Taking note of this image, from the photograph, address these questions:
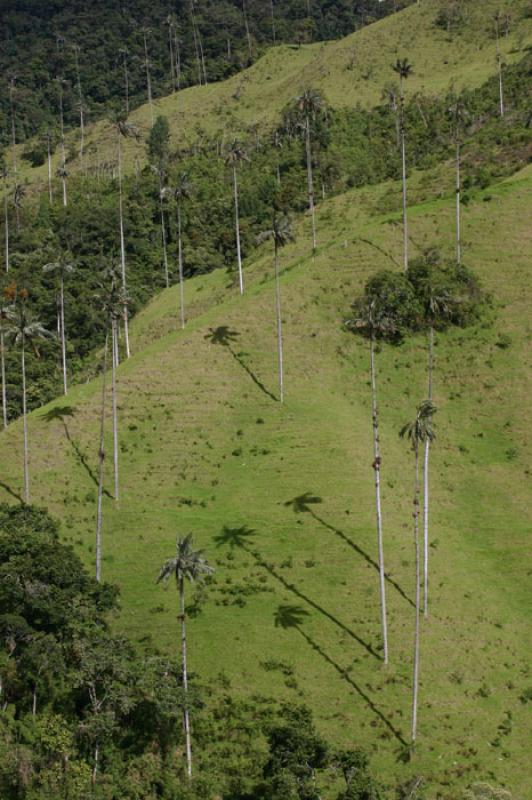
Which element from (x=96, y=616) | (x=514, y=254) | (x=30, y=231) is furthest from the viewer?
(x=30, y=231)

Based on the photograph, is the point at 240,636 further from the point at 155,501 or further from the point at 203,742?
the point at 155,501

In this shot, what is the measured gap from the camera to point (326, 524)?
8756 centimetres

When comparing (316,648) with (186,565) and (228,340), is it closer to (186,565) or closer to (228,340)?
(186,565)

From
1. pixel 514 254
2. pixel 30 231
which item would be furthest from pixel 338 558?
pixel 30 231

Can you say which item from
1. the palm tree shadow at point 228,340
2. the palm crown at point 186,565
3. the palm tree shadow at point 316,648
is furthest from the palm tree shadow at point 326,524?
the palm tree shadow at point 228,340

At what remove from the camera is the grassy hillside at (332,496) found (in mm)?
72000

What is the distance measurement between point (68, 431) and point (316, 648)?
38450 millimetres

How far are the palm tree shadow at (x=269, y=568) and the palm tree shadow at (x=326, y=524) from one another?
16.3 feet

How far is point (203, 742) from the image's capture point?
67.8 metres

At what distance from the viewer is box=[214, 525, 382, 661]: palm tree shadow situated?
250 feet

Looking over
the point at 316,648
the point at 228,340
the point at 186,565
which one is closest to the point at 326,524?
the point at 316,648

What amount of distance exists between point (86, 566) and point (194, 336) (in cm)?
3922

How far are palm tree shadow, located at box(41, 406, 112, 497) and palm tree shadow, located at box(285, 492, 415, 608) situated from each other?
58.4 ft

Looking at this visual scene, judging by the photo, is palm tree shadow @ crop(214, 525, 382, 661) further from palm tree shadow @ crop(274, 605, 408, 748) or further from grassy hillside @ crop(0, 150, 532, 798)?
palm tree shadow @ crop(274, 605, 408, 748)
